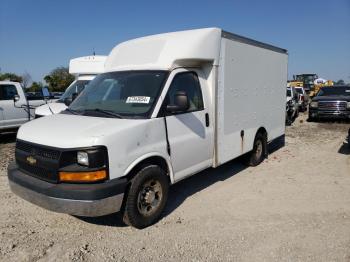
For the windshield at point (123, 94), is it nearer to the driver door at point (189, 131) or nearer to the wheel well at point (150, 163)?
the driver door at point (189, 131)

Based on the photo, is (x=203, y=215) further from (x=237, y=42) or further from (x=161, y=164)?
(x=237, y=42)

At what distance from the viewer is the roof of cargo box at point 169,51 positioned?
4.92 metres

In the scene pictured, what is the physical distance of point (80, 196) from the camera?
377 cm

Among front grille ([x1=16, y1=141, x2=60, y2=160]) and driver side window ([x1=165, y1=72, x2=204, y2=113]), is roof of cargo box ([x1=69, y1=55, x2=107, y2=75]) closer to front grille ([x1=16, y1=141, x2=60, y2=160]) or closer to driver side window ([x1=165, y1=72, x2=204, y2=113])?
driver side window ([x1=165, y1=72, x2=204, y2=113])

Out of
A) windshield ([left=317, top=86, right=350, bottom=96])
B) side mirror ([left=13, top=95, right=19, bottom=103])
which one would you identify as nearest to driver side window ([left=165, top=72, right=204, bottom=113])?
side mirror ([left=13, top=95, right=19, bottom=103])

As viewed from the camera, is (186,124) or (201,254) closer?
(201,254)

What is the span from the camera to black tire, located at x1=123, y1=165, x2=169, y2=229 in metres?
4.19

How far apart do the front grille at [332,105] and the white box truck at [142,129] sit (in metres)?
10.3

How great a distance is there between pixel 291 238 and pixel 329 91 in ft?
48.8

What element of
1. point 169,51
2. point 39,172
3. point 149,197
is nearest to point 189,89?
point 169,51

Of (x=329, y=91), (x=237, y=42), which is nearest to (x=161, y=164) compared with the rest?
(x=237, y=42)

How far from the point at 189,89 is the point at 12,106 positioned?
25.5 ft

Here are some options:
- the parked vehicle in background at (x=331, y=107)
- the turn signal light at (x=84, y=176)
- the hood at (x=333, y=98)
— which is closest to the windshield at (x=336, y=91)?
the parked vehicle in background at (x=331, y=107)

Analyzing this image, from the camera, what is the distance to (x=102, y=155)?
379 centimetres
